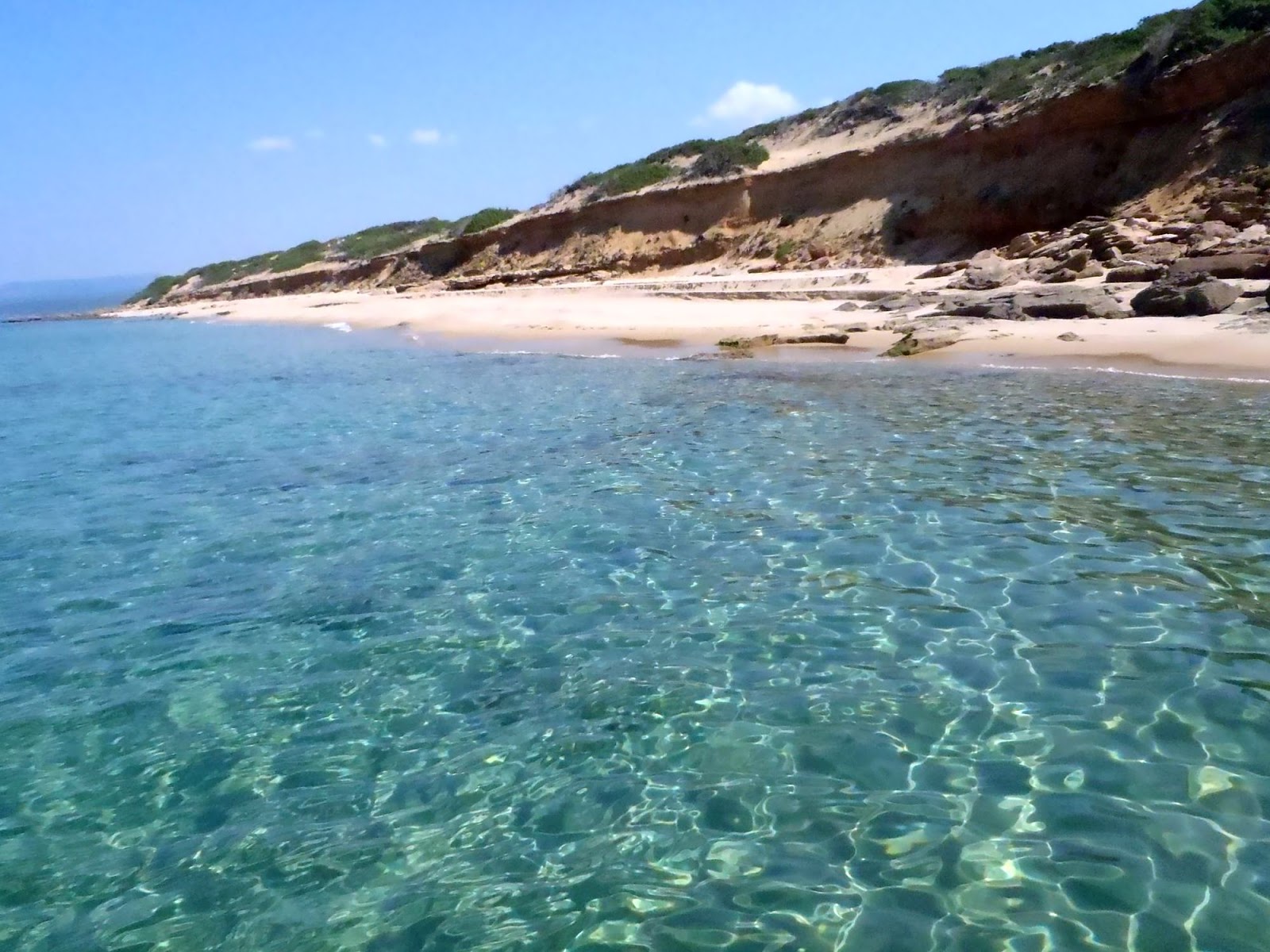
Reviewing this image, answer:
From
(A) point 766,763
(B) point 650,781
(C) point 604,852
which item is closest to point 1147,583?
(A) point 766,763

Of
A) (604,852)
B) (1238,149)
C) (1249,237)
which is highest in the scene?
(1238,149)

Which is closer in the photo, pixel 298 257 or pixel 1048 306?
pixel 1048 306

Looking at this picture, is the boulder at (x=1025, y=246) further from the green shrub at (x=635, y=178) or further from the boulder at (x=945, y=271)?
the green shrub at (x=635, y=178)

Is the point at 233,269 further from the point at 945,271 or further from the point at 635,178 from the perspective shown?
the point at 945,271

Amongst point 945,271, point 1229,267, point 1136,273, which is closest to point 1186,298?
point 1229,267

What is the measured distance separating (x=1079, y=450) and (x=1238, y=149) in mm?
14988

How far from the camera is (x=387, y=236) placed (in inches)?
2346

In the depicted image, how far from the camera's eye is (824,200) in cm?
2883

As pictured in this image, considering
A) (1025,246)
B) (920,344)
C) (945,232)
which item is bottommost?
(920,344)

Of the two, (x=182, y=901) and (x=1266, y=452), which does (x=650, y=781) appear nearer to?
(x=182, y=901)

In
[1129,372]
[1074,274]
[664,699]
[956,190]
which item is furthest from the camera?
[956,190]

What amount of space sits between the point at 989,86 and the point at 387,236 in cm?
3902

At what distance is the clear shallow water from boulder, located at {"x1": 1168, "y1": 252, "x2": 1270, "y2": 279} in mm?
6028

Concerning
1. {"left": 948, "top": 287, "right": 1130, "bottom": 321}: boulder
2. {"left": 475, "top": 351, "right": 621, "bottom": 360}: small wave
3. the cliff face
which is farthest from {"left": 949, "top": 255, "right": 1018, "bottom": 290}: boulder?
{"left": 475, "top": 351, "right": 621, "bottom": 360}: small wave
